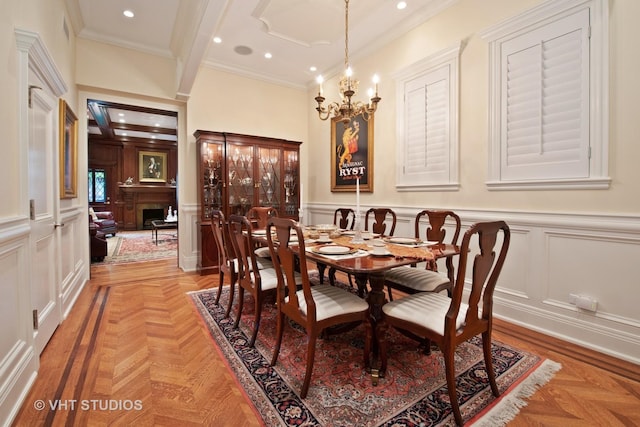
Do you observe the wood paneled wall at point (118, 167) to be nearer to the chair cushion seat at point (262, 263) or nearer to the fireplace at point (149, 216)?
the fireplace at point (149, 216)

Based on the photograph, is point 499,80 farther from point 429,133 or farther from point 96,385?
point 96,385

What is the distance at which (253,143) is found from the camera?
4.60 metres

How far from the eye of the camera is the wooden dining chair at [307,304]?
1.63 metres

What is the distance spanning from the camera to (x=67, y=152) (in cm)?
307

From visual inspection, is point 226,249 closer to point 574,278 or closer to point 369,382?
point 369,382

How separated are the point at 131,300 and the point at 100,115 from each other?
6109 millimetres

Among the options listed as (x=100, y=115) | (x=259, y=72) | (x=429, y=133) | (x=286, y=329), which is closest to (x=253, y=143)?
(x=259, y=72)

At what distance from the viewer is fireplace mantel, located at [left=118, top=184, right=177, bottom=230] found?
32.2ft

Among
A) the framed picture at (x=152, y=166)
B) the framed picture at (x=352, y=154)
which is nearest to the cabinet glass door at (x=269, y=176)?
the framed picture at (x=352, y=154)

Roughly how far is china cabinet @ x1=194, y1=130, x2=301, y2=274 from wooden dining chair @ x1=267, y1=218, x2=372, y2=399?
2743mm

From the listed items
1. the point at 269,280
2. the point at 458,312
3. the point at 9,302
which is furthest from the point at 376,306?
the point at 9,302

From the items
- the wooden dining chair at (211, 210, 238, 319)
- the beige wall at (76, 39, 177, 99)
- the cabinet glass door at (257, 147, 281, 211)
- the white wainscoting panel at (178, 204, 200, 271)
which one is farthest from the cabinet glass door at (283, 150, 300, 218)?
the wooden dining chair at (211, 210, 238, 319)

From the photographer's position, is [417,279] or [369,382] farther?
[417,279]

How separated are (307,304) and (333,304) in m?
0.21
